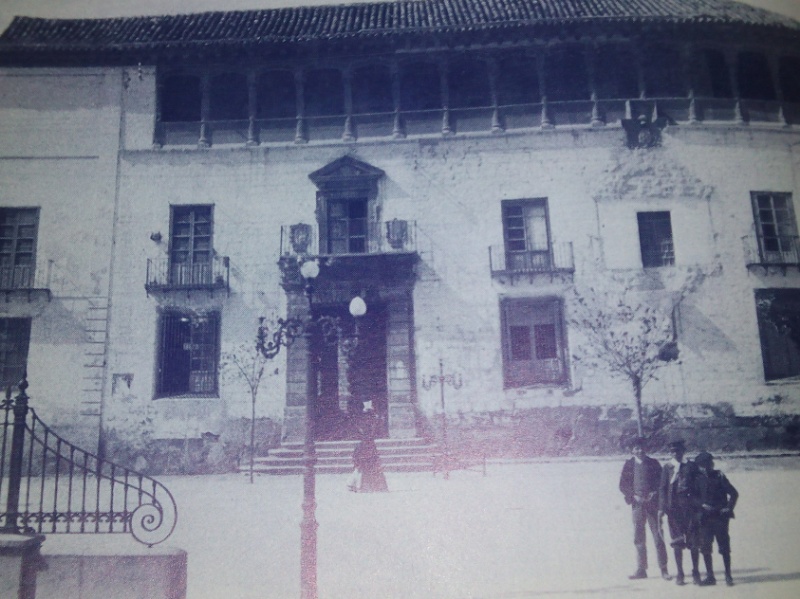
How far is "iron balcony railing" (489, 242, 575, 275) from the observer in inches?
335

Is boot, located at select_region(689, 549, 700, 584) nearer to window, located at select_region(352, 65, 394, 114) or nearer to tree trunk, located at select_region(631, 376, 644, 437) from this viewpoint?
tree trunk, located at select_region(631, 376, 644, 437)

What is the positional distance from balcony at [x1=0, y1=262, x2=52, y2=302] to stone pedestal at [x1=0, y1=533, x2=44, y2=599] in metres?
4.41

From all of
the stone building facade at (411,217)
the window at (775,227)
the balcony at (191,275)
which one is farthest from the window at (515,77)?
the balcony at (191,275)

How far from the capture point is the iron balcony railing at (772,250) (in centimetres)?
721

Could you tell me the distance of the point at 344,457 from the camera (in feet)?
24.7

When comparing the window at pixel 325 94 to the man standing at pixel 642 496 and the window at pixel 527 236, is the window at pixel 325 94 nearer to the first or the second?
the window at pixel 527 236

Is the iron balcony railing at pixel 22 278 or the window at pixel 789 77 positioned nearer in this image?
the iron balcony railing at pixel 22 278

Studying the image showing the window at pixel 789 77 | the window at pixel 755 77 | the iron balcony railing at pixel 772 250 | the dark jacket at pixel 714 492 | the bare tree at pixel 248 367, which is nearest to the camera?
the dark jacket at pixel 714 492

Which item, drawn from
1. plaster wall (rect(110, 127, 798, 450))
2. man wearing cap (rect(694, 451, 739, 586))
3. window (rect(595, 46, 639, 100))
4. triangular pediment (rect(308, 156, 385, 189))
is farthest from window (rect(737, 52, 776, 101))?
man wearing cap (rect(694, 451, 739, 586))

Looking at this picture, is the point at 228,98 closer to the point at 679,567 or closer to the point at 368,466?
the point at 368,466

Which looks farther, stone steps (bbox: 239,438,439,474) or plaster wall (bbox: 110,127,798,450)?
plaster wall (bbox: 110,127,798,450)

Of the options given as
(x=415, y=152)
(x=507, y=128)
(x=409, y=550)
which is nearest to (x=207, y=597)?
(x=409, y=550)

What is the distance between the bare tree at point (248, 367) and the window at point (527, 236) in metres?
4.65

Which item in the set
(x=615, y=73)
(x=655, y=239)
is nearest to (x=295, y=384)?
(x=655, y=239)
